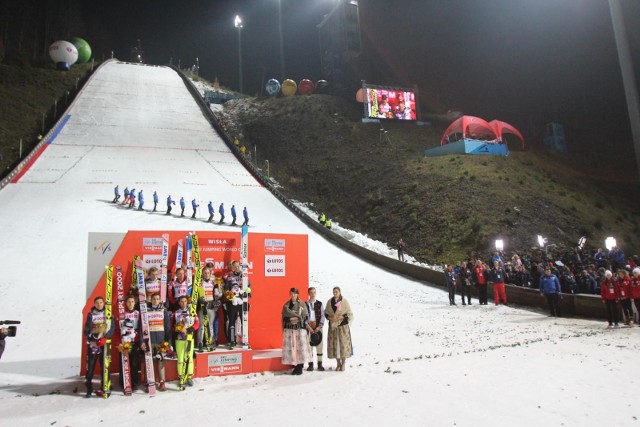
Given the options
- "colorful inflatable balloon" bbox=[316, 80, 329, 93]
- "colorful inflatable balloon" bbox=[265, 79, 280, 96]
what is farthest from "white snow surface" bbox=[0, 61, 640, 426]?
"colorful inflatable balloon" bbox=[316, 80, 329, 93]

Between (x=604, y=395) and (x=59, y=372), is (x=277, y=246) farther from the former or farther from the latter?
(x=604, y=395)

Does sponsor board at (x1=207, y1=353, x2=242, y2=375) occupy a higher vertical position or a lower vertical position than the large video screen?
lower

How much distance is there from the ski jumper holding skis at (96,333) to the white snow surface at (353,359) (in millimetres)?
508

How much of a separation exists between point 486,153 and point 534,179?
442 cm

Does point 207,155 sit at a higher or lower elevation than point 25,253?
higher

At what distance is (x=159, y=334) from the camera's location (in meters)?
6.67

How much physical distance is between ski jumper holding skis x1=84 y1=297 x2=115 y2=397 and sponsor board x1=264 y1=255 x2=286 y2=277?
3260mm

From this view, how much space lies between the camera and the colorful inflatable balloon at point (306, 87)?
51.7m

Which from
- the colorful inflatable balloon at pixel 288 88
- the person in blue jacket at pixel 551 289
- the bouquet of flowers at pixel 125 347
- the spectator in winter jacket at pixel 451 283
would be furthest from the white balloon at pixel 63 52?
the person in blue jacket at pixel 551 289

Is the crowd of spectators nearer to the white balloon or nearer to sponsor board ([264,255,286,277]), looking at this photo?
sponsor board ([264,255,286,277])

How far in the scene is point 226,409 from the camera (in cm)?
551

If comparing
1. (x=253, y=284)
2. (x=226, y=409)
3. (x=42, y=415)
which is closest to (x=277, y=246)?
(x=253, y=284)

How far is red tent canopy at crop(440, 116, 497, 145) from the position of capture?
33844mm

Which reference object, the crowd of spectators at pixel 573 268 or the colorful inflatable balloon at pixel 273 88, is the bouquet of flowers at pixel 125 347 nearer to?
the crowd of spectators at pixel 573 268
